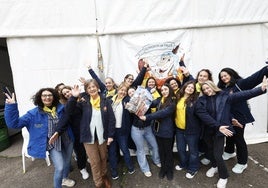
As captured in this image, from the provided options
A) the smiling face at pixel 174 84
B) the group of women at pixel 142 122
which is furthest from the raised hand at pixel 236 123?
the smiling face at pixel 174 84

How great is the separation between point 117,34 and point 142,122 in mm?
1903

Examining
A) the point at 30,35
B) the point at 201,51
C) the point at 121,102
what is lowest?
the point at 121,102

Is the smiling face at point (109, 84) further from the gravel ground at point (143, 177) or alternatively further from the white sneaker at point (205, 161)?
the white sneaker at point (205, 161)

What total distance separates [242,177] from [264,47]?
2697 mm

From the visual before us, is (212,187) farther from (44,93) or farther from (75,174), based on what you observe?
(44,93)

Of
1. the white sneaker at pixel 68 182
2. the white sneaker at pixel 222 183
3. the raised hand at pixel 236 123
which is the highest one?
the raised hand at pixel 236 123

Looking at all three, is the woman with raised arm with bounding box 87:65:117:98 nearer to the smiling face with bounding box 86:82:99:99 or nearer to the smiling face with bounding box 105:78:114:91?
the smiling face with bounding box 105:78:114:91

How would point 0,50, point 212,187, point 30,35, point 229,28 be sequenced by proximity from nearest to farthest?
point 212,187 < point 30,35 < point 229,28 < point 0,50

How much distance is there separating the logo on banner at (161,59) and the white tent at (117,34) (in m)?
0.09

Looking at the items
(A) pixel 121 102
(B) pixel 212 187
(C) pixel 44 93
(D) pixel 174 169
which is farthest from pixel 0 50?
(B) pixel 212 187

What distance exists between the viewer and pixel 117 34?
13.4 ft

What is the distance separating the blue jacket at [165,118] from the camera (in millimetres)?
3105

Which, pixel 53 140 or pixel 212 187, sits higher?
pixel 53 140

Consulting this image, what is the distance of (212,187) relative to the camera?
3189mm
